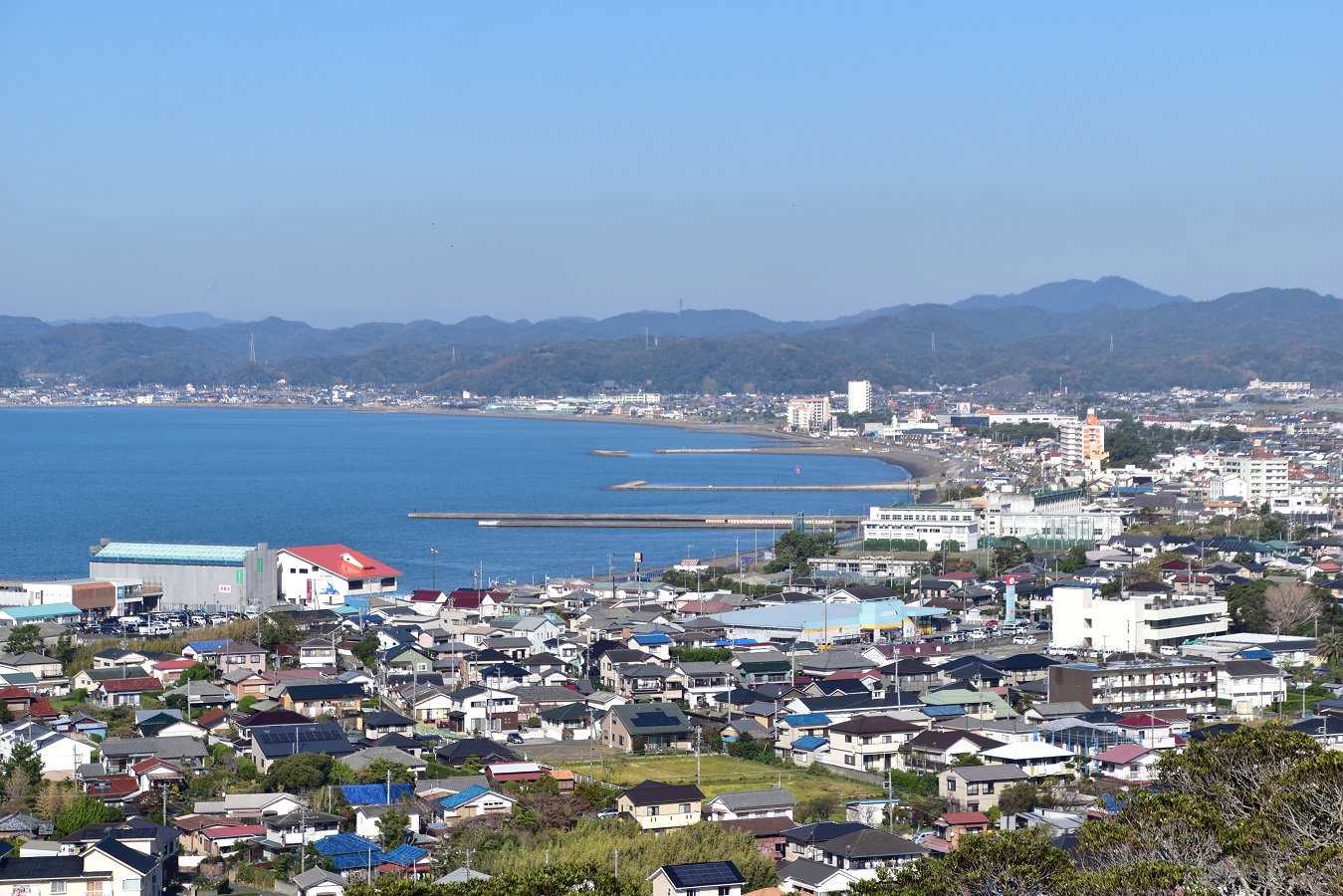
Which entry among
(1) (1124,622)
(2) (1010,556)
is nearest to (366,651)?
(1) (1124,622)

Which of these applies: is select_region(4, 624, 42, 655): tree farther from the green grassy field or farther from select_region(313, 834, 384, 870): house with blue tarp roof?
select_region(313, 834, 384, 870): house with blue tarp roof

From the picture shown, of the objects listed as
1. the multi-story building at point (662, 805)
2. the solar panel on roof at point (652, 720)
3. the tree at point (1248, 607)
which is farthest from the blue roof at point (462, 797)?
the tree at point (1248, 607)

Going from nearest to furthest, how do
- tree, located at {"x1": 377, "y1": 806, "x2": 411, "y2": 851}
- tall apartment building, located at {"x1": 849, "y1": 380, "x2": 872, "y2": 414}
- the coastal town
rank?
1. the coastal town
2. tree, located at {"x1": 377, "y1": 806, "x2": 411, "y2": 851}
3. tall apartment building, located at {"x1": 849, "y1": 380, "x2": 872, "y2": 414}

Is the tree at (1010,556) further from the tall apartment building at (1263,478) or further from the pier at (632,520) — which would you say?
the tall apartment building at (1263,478)

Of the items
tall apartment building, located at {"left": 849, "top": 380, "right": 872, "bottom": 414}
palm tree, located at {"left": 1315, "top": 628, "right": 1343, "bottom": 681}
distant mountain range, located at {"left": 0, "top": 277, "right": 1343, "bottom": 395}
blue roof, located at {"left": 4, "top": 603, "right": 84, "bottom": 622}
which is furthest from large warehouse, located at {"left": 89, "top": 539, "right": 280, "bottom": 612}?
distant mountain range, located at {"left": 0, "top": 277, "right": 1343, "bottom": 395}

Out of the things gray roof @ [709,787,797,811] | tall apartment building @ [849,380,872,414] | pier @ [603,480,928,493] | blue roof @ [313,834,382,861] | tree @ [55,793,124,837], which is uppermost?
tall apartment building @ [849,380,872,414]

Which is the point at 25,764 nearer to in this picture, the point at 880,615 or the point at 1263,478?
the point at 880,615

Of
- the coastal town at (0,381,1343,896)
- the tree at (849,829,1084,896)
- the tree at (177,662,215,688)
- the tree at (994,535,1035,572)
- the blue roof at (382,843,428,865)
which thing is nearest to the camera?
the tree at (849,829,1084,896)
